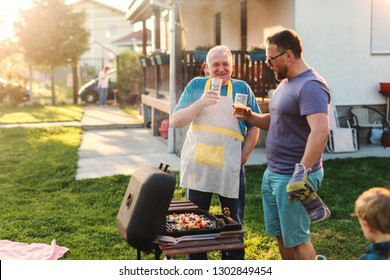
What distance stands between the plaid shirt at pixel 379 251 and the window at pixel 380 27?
8460mm

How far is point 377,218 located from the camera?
2.48 meters

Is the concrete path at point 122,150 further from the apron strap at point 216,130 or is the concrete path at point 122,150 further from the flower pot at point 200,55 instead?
the apron strap at point 216,130

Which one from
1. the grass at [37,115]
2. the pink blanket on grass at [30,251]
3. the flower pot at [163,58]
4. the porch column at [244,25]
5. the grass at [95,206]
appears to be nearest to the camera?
the pink blanket on grass at [30,251]

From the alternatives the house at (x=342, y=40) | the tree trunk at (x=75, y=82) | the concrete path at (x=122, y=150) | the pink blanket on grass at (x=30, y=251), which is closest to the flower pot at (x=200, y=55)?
the house at (x=342, y=40)

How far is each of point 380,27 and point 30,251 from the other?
790 cm

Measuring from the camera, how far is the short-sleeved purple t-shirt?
3118mm

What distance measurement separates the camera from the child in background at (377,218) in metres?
Answer: 2.47

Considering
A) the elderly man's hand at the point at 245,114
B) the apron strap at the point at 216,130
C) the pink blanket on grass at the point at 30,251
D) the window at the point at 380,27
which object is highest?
the window at the point at 380,27

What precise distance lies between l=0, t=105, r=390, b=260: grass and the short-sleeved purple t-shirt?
1.45m

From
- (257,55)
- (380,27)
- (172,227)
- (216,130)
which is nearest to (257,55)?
(257,55)

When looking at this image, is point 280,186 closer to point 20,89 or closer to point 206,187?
point 206,187

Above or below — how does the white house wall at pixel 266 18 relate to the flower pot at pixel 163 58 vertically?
above

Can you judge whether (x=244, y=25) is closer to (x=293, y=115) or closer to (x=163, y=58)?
(x=163, y=58)
